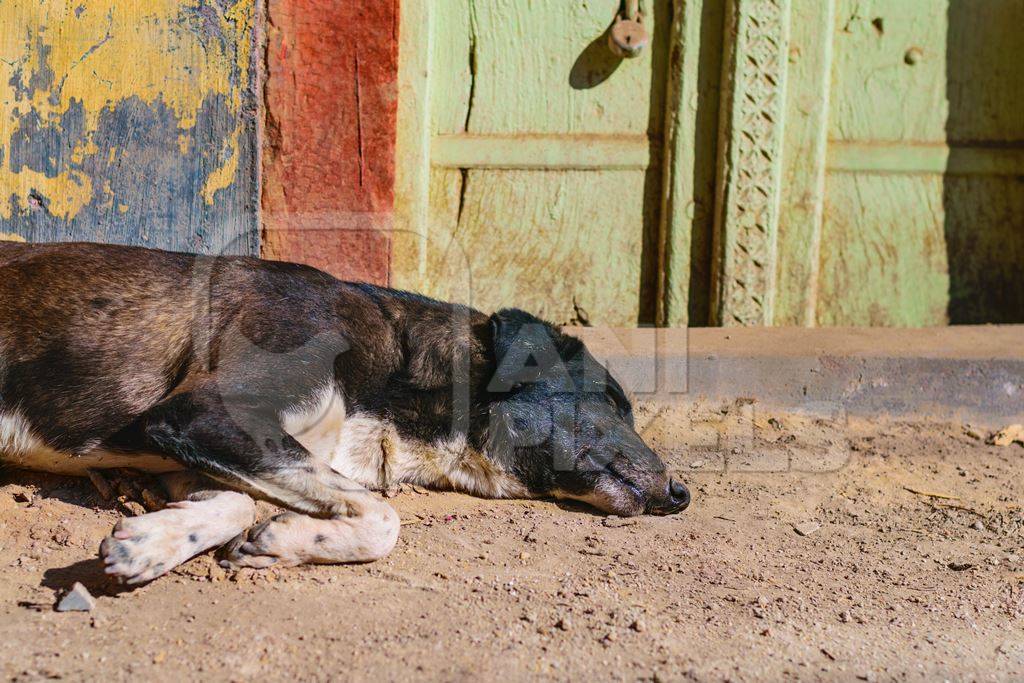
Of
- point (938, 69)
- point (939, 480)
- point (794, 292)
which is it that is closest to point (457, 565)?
point (939, 480)

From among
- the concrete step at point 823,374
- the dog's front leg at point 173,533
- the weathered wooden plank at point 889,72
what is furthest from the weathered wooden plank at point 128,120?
the weathered wooden plank at point 889,72

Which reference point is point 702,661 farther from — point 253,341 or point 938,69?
point 938,69

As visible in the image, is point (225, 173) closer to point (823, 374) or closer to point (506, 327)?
point (506, 327)

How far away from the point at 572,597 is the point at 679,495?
0.88m

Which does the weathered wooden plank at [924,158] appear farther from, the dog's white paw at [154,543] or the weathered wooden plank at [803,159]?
the dog's white paw at [154,543]

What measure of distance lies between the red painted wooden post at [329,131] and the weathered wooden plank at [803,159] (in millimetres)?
1954

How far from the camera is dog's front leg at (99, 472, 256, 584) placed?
2633 mm

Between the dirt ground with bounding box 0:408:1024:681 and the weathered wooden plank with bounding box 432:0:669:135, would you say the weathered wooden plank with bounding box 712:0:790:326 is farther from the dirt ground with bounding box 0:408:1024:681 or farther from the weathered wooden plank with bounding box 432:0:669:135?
the dirt ground with bounding box 0:408:1024:681

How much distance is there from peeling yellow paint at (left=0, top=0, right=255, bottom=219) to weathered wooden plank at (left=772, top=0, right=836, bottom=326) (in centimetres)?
258

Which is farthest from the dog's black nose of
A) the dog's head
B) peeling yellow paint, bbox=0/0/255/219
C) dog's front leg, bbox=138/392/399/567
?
peeling yellow paint, bbox=0/0/255/219

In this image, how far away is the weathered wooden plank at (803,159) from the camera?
16.4 ft

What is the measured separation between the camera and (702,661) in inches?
95.8

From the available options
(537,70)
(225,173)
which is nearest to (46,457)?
(225,173)

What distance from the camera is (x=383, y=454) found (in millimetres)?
3553
